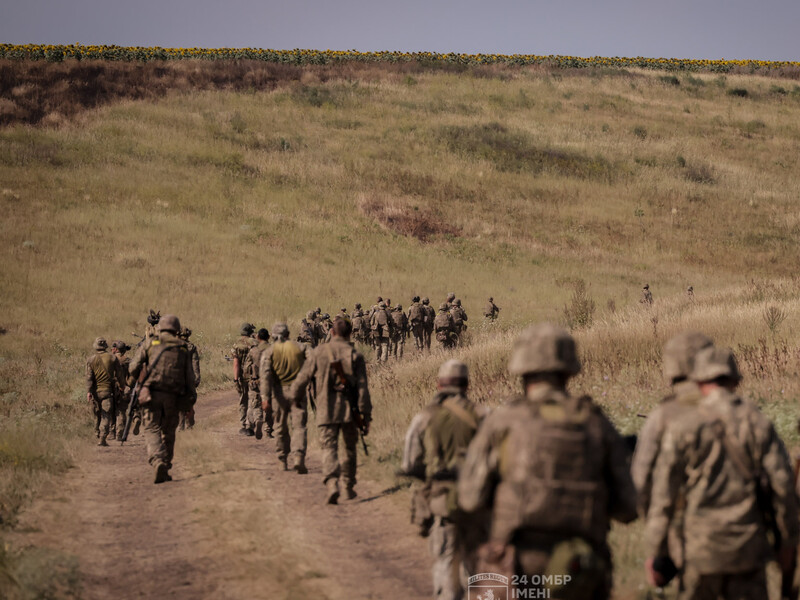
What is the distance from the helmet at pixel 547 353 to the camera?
13.5 ft

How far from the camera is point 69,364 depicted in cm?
2766

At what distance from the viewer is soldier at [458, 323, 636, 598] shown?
13.0 ft

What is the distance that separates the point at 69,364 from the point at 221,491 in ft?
60.8

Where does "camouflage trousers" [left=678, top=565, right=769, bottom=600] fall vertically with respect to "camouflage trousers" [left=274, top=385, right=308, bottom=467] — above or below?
below

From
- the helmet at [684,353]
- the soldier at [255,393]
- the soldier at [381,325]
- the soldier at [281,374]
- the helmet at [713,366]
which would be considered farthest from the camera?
the soldier at [381,325]

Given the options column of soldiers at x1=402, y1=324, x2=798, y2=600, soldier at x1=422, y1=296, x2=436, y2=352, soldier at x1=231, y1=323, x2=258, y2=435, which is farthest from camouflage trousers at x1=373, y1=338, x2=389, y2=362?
column of soldiers at x1=402, y1=324, x2=798, y2=600

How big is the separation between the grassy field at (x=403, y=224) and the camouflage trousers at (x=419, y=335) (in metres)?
1.57

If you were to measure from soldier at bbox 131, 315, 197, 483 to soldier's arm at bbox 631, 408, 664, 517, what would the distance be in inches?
303

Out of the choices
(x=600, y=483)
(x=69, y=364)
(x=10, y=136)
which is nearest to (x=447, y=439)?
(x=600, y=483)

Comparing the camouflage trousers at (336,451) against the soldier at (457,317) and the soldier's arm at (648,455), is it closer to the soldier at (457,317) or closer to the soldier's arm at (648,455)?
the soldier's arm at (648,455)

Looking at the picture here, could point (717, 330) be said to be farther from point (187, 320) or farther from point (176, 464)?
point (187, 320)

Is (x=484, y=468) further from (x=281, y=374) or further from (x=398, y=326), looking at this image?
(x=398, y=326)

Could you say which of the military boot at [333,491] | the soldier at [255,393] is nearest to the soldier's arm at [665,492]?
the military boot at [333,491]

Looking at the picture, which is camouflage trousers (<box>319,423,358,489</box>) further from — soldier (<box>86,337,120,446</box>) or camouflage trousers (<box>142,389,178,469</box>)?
soldier (<box>86,337,120,446</box>)
